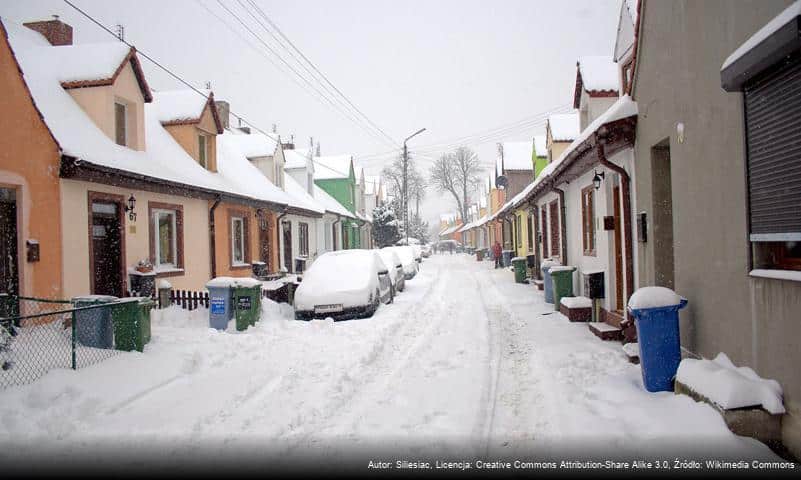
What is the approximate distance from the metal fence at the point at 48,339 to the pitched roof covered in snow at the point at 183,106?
25.5ft

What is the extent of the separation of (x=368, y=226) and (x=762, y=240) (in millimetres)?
37102

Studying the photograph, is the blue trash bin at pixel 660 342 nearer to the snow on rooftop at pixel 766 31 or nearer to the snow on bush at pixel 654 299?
the snow on bush at pixel 654 299

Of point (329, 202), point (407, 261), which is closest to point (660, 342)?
point (407, 261)

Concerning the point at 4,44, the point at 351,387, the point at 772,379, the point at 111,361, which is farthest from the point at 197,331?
the point at 772,379

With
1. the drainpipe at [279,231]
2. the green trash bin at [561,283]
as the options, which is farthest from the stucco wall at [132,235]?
the green trash bin at [561,283]

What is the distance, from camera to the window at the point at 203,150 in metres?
15.4

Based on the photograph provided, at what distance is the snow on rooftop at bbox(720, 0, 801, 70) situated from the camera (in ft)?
11.5

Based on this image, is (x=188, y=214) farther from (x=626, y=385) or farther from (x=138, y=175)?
(x=626, y=385)

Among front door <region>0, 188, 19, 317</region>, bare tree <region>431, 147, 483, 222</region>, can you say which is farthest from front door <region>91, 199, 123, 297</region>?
bare tree <region>431, 147, 483, 222</region>

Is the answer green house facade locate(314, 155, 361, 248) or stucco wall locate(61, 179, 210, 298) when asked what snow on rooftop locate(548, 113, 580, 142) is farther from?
green house facade locate(314, 155, 361, 248)

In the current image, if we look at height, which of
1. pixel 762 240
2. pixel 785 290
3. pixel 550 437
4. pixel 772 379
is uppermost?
pixel 762 240

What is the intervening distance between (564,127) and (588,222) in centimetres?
895

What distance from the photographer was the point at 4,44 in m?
8.21

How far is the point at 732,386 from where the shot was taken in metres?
4.16
